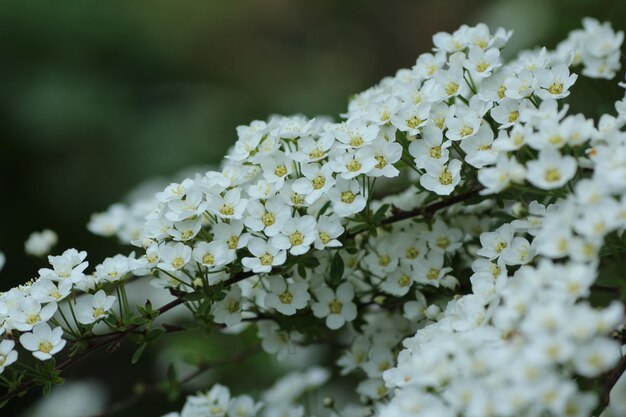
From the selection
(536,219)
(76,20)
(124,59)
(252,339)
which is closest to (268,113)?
(124,59)

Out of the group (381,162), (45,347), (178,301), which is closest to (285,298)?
(178,301)

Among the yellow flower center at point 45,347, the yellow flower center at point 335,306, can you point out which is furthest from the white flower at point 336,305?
the yellow flower center at point 45,347

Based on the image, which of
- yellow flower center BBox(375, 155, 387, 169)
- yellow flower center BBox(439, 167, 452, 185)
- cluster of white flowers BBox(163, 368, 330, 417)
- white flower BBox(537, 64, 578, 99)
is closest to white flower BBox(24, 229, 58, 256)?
cluster of white flowers BBox(163, 368, 330, 417)

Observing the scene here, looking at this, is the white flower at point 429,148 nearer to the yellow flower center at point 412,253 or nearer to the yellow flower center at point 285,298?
the yellow flower center at point 412,253

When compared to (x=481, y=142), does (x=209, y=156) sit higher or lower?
higher

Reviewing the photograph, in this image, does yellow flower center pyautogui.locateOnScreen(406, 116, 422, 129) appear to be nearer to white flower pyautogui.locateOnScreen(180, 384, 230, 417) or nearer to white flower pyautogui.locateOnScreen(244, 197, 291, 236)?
white flower pyautogui.locateOnScreen(244, 197, 291, 236)

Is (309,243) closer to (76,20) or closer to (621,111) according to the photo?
(621,111)
